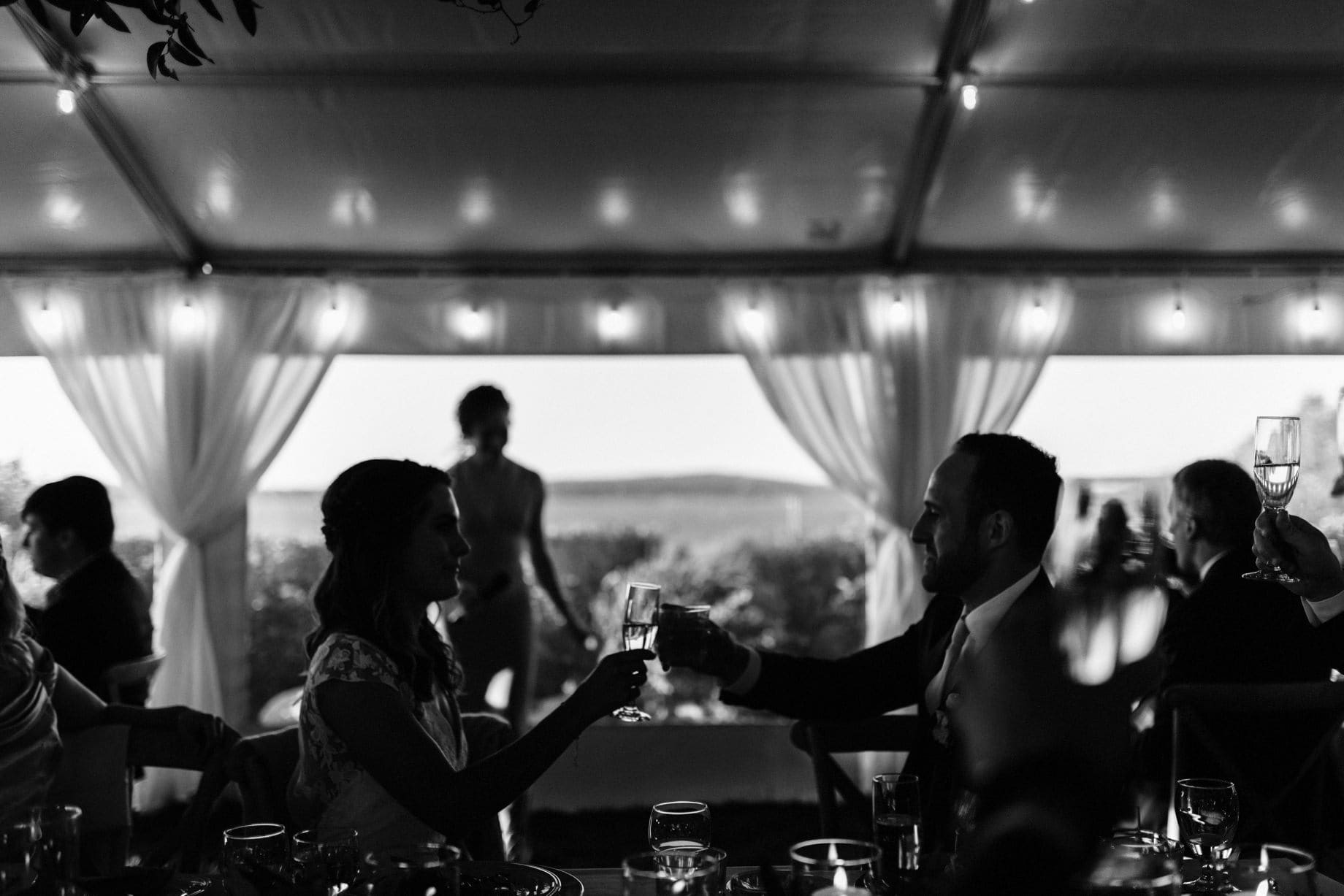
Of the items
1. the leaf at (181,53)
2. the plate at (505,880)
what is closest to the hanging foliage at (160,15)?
the leaf at (181,53)

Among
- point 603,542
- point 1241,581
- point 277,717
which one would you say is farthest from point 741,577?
point 1241,581

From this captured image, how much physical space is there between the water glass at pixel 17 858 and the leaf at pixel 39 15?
115 inches

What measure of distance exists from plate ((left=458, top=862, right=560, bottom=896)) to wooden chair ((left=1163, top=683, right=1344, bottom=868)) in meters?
1.43

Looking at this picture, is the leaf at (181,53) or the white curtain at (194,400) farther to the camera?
the white curtain at (194,400)

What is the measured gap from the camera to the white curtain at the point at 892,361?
17.2 feet

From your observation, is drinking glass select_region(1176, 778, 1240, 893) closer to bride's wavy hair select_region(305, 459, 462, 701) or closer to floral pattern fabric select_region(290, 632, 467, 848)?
floral pattern fabric select_region(290, 632, 467, 848)

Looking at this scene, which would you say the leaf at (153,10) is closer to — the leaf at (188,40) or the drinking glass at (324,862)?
the leaf at (188,40)

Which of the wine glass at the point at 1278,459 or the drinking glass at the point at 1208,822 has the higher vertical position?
the wine glass at the point at 1278,459

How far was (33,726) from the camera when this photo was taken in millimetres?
2094

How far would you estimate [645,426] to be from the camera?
25.5ft

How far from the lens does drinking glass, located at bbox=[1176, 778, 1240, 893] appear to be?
5.01 feet

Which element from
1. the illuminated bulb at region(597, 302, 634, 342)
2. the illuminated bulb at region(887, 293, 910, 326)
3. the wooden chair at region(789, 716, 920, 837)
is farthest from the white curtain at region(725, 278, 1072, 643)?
the wooden chair at region(789, 716, 920, 837)

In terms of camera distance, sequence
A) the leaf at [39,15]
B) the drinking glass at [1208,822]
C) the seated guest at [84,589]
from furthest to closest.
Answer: the leaf at [39,15] → the seated guest at [84,589] → the drinking glass at [1208,822]

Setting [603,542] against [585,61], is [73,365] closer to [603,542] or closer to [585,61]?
[585,61]
